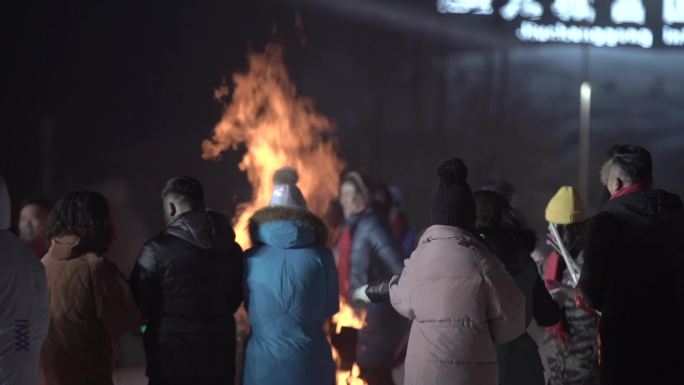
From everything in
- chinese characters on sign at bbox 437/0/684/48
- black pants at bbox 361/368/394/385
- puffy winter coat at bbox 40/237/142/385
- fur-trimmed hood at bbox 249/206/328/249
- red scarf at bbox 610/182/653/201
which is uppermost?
chinese characters on sign at bbox 437/0/684/48

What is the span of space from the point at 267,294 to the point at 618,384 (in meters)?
1.68

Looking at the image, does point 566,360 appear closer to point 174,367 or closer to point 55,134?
point 174,367

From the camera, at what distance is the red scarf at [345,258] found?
6.45 meters

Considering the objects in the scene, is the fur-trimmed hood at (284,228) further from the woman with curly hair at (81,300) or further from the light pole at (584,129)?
the light pole at (584,129)

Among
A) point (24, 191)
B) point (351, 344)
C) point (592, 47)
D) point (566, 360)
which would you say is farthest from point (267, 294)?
point (592, 47)

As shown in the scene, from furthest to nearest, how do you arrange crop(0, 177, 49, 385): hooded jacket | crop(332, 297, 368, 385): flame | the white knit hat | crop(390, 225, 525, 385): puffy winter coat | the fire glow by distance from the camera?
the fire glow, crop(332, 297, 368, 385): flame, the white knit hat, crop(390, 225, 525, 385): puffy winter coat, crop(0, 177, 49, 385): hooded jacket

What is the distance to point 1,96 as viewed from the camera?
36.3 feet

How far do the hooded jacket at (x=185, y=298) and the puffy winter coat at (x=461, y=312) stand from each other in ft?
3.41

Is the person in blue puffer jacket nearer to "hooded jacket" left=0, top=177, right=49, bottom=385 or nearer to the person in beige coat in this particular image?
the person in beige coat

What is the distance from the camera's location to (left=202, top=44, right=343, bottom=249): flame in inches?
438

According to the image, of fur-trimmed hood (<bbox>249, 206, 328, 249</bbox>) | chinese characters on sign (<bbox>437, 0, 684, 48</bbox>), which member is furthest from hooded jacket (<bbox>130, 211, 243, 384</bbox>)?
chinese characters on sign (<bbox>437, 0, 684, 48</bbox>)

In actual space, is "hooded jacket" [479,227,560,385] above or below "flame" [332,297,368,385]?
above

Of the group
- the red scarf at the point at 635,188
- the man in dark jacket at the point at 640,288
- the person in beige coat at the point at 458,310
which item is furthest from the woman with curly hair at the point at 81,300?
the red scarf at the point at 635,188

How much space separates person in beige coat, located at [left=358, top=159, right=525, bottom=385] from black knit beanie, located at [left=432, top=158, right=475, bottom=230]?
0.03m
